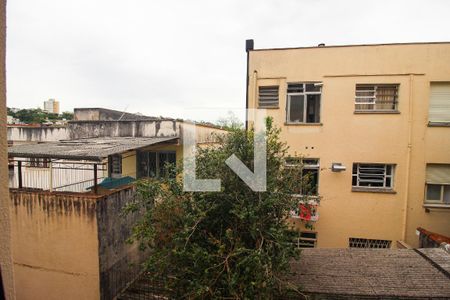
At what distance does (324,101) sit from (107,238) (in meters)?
7.46

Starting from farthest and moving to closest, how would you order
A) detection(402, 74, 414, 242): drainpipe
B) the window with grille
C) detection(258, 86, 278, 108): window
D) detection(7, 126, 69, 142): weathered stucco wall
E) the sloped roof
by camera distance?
detection(7, 126, 69, 142): weathered stucco wall < detection(258, 86, 278, 108): window < the window with grille < detection(402, 74, 414, 242): drainpipe < the sloped roof

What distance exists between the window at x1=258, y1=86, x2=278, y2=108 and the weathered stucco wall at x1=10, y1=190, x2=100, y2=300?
226 inches

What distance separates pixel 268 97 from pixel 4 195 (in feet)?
26.0

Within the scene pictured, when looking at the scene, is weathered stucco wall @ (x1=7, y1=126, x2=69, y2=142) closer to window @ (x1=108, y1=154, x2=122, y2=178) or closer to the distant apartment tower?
window @ (x1=108, y1=154, x2=122, y2=178)

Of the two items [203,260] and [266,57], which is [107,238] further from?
[266,57]

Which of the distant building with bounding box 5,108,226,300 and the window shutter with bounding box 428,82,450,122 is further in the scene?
the window shutter with bounding box 428,82,450,122

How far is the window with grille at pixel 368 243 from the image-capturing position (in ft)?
26.4

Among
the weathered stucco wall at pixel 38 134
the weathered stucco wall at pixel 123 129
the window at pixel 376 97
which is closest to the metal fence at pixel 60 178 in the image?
the weathered stucco wall at pixel 123 129

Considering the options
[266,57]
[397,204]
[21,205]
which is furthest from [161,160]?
[397,204]

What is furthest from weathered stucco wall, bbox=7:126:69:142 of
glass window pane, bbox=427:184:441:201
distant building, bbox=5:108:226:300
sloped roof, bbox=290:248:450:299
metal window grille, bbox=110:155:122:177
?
glass window pane, bbox=427:184:441:201

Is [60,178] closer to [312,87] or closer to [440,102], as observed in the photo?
[312,87]

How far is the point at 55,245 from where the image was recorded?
22.4 feet

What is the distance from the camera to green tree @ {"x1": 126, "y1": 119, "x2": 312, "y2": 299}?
12.8 feet

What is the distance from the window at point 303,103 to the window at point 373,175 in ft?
6.74
